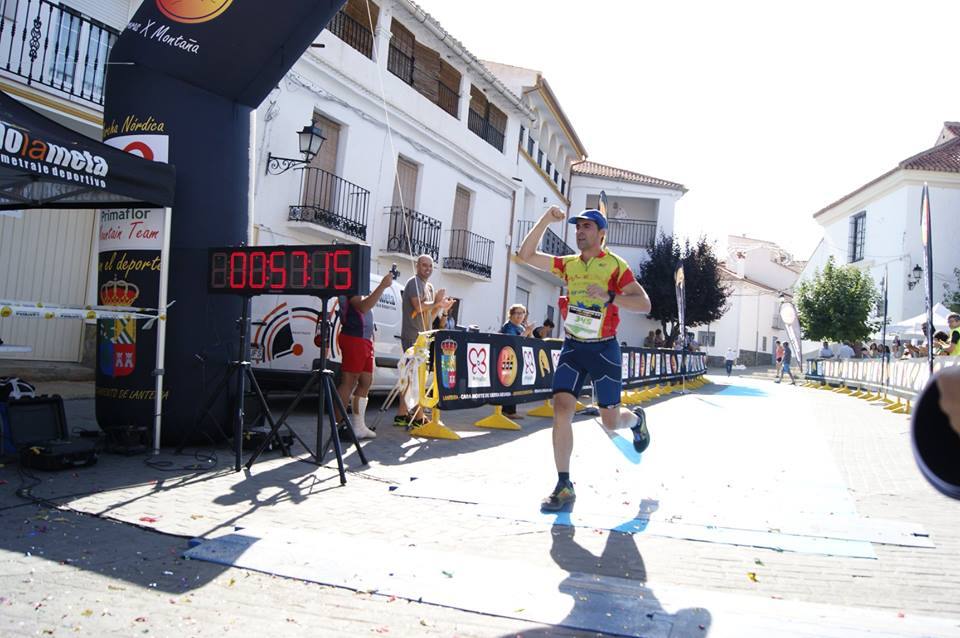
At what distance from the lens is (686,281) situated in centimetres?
4147

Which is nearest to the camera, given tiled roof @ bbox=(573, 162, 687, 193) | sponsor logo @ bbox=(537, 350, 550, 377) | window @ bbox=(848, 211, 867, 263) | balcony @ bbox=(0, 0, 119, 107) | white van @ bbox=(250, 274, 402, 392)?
white van @ bbox=(250, 274, 402, 392)

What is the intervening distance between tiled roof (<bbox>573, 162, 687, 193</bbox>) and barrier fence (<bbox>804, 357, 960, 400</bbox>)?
12699mm

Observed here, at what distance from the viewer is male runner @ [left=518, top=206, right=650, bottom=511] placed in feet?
17.4

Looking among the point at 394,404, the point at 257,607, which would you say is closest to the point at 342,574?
the point at 257,607

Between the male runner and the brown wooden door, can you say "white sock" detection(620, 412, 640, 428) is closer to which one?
the male runner

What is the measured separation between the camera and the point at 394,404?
13398 mm

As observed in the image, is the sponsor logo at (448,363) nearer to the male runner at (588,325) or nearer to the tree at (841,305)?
the male runner at (588,325)

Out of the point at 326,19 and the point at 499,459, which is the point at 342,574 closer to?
the point at 499,459

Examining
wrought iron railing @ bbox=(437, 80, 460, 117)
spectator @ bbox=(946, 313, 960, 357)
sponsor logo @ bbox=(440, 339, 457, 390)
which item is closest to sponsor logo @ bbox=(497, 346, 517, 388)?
sponsor logo @ bbox=(440, 339, 457, 390)

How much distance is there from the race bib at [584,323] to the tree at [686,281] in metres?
36.0

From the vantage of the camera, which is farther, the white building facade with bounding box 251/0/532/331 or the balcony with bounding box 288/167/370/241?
the balcony with bounding box 288/167/370/241

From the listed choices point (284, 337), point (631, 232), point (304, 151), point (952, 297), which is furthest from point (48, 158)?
point (631, 232)

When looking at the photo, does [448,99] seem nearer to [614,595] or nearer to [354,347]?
[354,347]

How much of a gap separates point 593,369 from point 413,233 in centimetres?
1538
